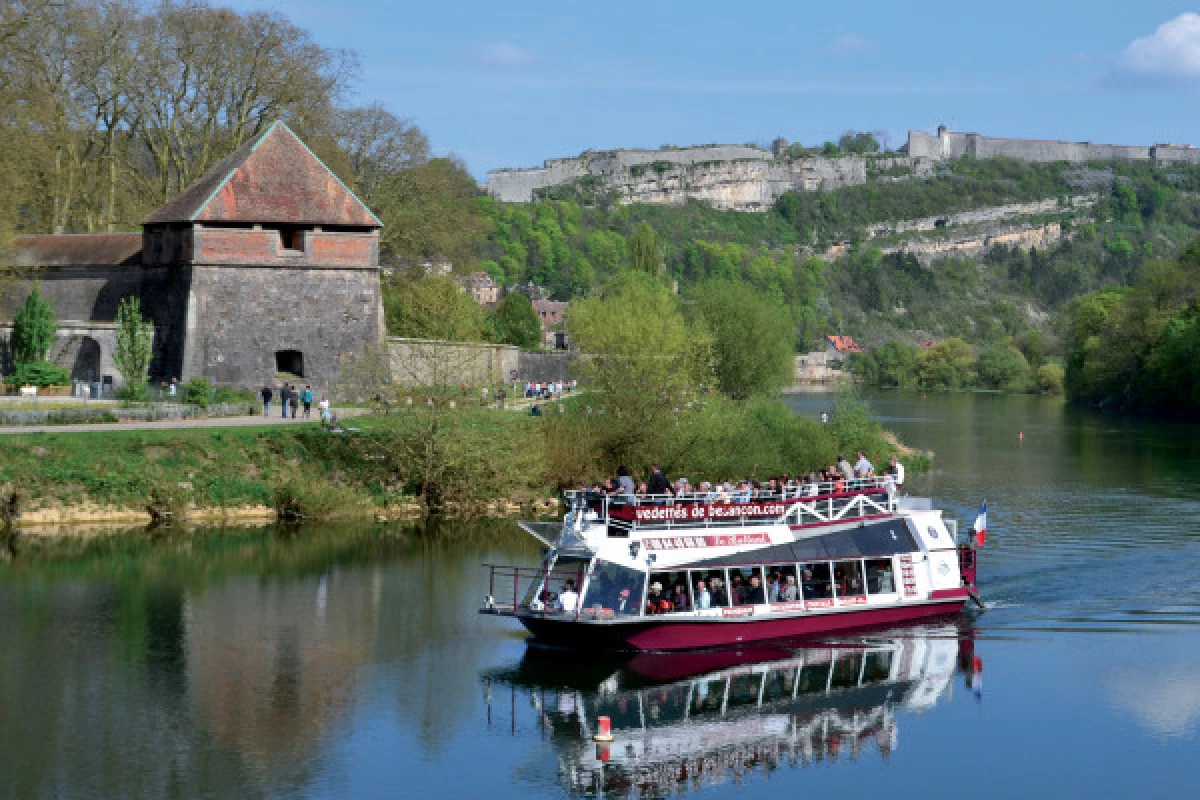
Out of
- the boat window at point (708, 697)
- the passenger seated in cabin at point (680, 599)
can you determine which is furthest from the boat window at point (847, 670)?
the passenger seated in cabin at point (680, 599)

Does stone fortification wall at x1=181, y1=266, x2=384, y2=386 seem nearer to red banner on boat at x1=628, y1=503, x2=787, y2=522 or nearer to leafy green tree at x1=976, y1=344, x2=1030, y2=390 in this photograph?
red banner on boat at x1=628, y1=503, x2=787, y2=522

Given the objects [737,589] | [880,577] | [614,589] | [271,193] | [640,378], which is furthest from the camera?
[271,193]

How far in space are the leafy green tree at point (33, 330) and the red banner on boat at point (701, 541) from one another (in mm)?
30998

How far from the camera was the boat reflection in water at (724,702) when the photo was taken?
2472cm

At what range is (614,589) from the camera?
30516mm

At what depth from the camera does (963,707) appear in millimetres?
27797

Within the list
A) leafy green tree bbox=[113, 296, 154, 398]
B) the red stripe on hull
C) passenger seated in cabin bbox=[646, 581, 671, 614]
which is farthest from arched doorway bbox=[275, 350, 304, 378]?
passenger seated in cabin bbox=[646, 581, 671, 614]

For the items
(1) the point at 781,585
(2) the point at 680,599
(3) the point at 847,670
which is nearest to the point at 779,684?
(3) the point at 847,670

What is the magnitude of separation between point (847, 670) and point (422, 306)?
138 feet

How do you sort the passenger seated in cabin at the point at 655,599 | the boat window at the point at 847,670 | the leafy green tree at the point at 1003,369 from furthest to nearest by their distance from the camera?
the leafy green tree at the point at 1003,369
the passenger seated in cabin at the point at 655,599
the boat window at the point at 847,670

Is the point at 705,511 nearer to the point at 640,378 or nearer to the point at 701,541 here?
the point at 701,541

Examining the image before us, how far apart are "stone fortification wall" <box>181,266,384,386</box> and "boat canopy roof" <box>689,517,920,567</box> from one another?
28.8m

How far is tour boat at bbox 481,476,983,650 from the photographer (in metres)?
30.5

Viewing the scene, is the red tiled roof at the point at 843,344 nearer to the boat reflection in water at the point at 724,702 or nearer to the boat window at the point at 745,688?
the boat reflection in water at the point at 724,702
